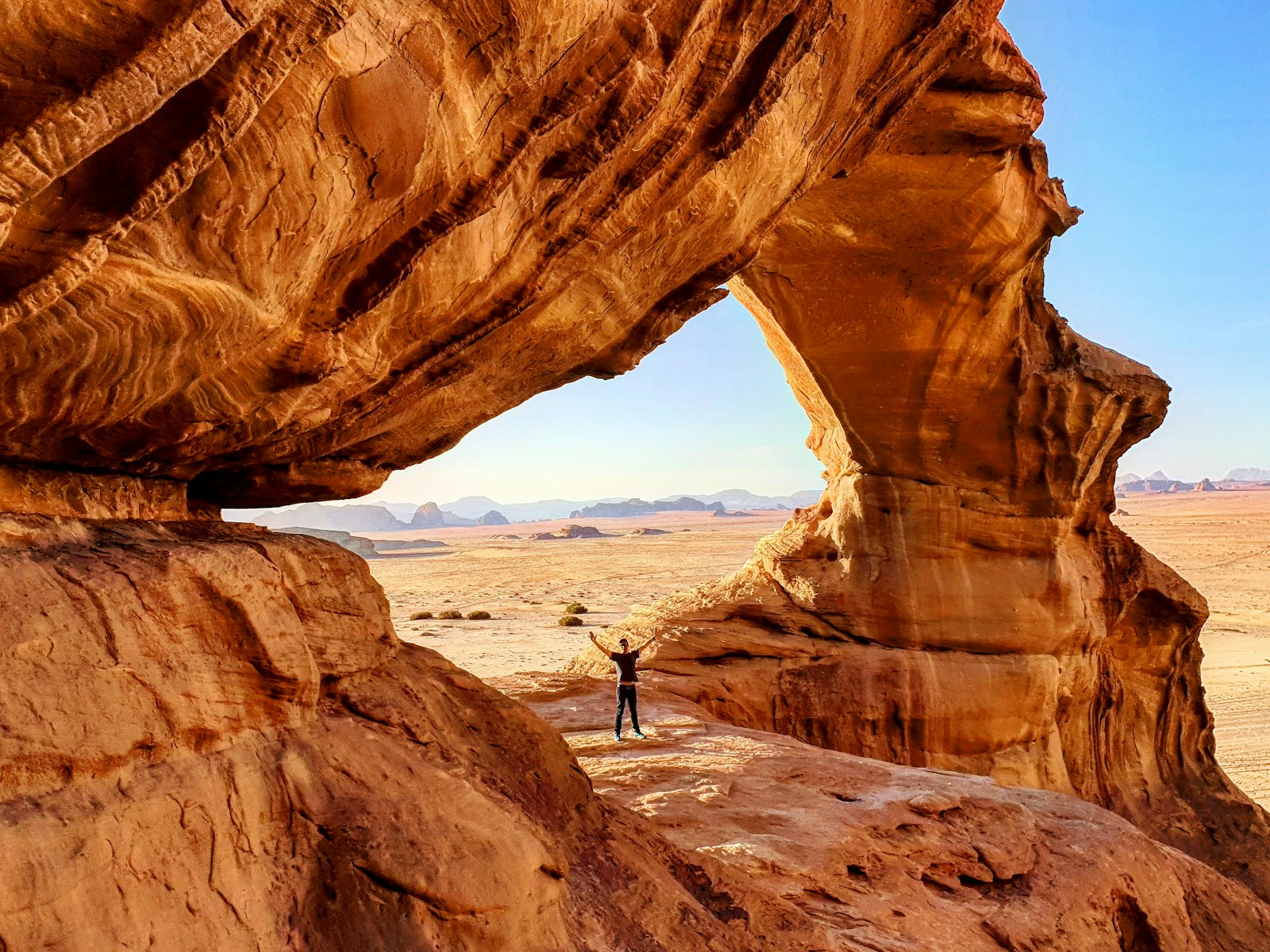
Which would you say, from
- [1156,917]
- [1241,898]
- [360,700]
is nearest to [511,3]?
[360,700]

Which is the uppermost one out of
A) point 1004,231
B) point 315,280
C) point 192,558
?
point 1004,231

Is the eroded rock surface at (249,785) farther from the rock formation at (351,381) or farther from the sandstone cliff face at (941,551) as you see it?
the sandstone cliff face at (941,551)

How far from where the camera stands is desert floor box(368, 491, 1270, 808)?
23734 millimetres

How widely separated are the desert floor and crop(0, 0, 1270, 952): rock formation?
12547 millimetres

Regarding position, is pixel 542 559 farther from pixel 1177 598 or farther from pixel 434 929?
pixel 434 929

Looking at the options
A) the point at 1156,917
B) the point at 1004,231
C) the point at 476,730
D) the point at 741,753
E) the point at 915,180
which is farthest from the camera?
the point at 1004,231

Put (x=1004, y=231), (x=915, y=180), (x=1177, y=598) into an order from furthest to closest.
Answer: (x=1177, y=598) → (x=1004, y=231) → (x=915, y=180)

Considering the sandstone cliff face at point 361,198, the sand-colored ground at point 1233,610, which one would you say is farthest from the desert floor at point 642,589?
the sandstone cliff face at point 361,198

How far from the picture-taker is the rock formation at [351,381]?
3547mm

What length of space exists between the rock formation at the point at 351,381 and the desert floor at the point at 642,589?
12547mm

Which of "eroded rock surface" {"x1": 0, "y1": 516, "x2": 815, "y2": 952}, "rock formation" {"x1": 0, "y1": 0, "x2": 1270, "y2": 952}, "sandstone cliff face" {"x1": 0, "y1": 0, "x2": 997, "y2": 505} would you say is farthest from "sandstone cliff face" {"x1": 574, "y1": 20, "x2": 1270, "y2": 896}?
"eroded rock surface" {"x1": 0, "y1": 516, "x2": 815, "y2": 952}

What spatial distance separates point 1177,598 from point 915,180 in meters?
8.91

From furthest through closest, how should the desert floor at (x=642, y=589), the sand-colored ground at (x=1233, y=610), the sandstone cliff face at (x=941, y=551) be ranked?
the desert floor at (x=642, y=589) < the sand-colored ground at (x=1233, y=610) < the sandstone cliff face at (x=941, y=551)

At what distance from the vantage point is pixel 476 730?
6.43 metres
